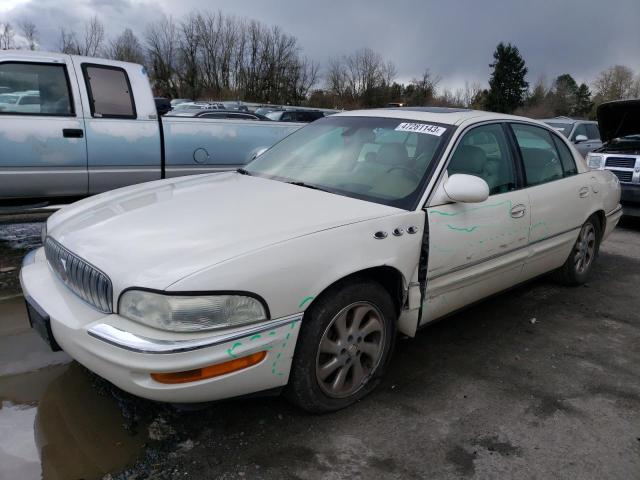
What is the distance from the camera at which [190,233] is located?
95.2 inches

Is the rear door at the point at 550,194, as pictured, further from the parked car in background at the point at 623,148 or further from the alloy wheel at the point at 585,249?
the parked car in background at the point at 623,148

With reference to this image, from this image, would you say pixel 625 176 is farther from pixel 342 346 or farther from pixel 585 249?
pixel 342 346

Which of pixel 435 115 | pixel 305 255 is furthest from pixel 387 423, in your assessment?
pixel 435 115

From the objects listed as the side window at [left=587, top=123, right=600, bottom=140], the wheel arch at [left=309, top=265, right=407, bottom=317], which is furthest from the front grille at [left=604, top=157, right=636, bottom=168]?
the wheel arch at [left=309, top=265, right=407, bottom=317]

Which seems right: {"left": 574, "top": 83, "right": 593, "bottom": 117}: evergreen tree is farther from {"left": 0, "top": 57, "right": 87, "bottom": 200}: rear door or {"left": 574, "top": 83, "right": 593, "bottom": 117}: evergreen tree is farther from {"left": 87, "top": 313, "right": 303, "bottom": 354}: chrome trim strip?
{"left": 87, "top": 313, "right": 303, "bottom": 354}: chrome trim strip

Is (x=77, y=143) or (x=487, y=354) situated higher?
(x=77, y=143)

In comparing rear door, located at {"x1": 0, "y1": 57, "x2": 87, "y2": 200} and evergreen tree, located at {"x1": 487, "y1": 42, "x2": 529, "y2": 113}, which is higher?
evergreen tree, located at {"x1": 487, "y1": 42, "x2": 529, "y2": 113}

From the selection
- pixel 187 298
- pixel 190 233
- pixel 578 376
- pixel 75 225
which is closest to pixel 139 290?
pixel 187 298

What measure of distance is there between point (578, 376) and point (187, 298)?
2.45 m

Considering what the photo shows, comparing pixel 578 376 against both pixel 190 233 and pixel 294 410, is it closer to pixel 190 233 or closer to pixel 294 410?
pixel 294 410

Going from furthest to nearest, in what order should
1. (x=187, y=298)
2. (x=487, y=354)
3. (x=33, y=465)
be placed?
(x=487, y=354) < (x=33, y=465) < (x=187, y=298)

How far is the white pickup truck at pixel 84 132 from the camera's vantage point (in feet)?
17.0

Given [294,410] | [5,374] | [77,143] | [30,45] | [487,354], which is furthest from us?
[30,45]

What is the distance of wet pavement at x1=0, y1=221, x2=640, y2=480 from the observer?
2297mm
